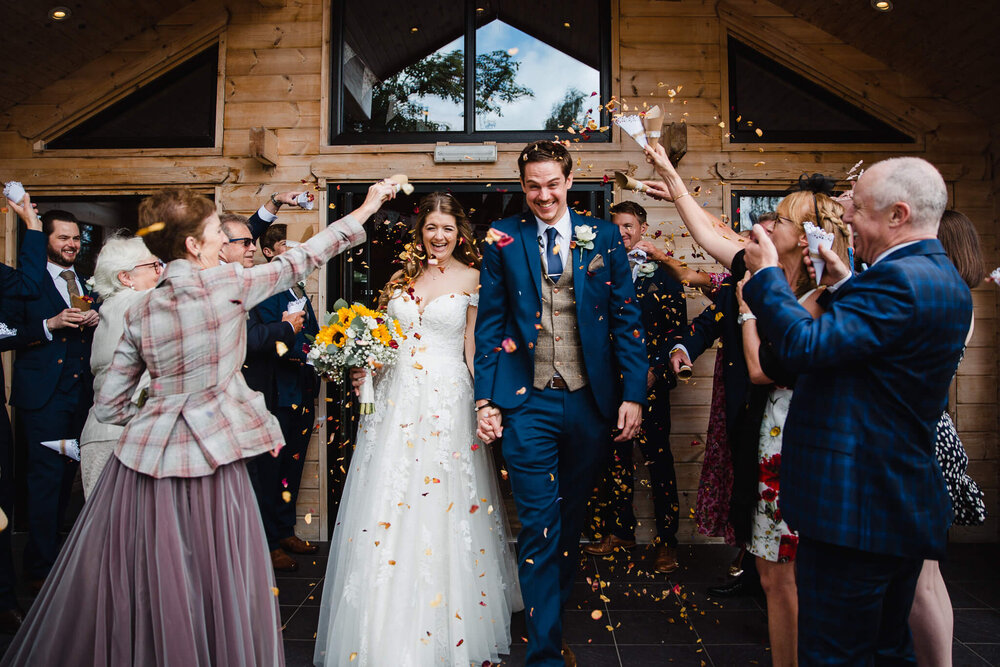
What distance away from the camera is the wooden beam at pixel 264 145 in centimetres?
443

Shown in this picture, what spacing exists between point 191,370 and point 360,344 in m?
1.17

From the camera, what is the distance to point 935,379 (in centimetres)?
177

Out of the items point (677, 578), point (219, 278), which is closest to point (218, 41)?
point (219, 278)

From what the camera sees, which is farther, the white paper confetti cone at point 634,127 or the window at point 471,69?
the window at point 471,69

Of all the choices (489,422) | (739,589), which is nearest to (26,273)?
(489,422)

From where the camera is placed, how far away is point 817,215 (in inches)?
89.5

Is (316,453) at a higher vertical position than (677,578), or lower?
higher

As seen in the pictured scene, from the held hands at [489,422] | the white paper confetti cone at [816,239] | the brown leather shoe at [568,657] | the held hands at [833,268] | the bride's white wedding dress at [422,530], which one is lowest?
the brown leather shoe at [568,657]

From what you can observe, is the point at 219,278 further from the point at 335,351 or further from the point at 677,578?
the point at 677,578

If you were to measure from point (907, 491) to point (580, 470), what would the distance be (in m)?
1.45

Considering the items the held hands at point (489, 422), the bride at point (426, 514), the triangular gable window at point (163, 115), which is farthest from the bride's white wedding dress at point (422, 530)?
the triangular gable window at point (163, 115)

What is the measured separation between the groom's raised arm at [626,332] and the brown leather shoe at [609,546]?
1.76 metres

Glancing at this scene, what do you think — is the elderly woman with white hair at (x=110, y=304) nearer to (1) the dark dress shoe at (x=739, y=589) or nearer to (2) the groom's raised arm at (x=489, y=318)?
(2) the groom's raised arm at (x=489, y=318)

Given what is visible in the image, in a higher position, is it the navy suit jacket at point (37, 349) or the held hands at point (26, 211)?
the held hands at point (26, 211)
